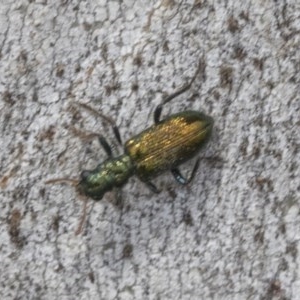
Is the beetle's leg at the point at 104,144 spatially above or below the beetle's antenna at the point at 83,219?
above

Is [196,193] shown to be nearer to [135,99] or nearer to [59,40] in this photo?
[135,99]

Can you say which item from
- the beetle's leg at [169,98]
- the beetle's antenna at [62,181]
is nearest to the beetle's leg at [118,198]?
the beetle's antenna at [62,181]

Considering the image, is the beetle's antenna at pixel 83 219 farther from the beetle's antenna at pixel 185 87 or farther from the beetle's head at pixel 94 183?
the beetle's antenna at pixel 185 87

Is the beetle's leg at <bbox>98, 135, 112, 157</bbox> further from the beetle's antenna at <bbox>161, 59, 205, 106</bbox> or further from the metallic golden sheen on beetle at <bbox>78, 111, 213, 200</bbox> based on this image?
the beetle's antenna at <bbox>161, 59, 205, 106</bbox>

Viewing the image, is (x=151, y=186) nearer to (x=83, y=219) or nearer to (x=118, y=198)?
(x=118, y=198)

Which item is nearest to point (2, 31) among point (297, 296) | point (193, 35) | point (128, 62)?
point (128, 62)

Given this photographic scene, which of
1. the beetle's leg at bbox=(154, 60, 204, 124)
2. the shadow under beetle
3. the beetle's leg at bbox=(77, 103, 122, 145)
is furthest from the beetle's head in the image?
the beetle's leg at bbox=(154, 60, 204, 124)
